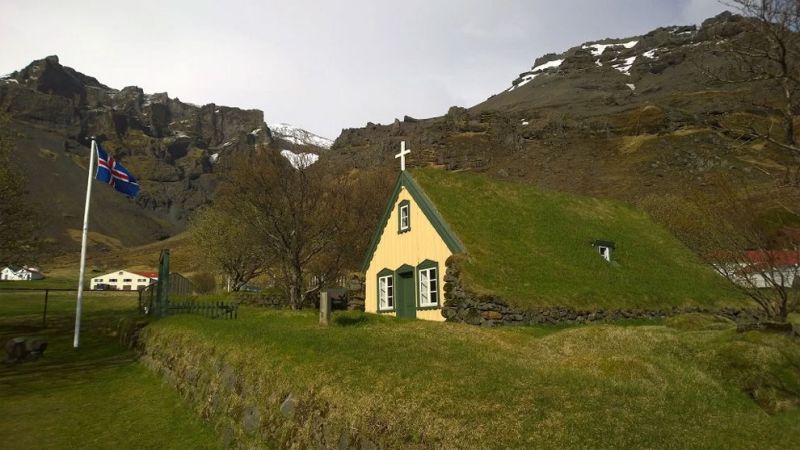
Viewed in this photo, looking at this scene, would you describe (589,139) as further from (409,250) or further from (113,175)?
(113,175)

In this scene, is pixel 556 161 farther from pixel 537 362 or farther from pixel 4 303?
pixel 537 362

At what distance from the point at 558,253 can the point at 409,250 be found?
21.4 feet

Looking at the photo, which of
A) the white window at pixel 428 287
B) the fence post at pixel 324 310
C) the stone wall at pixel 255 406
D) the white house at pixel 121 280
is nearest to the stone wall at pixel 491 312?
the white window at pixel 428 287

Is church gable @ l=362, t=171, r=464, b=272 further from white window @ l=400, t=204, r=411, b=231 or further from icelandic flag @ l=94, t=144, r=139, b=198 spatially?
icelandic flag @ l=94, t=144, r=139, b=198

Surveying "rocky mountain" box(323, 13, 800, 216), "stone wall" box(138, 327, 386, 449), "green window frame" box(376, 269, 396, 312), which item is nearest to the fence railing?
"stone wall" box(138, 327, 386, 449)

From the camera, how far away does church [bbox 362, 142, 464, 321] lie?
2052cm

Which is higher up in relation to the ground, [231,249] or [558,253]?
[231,249]

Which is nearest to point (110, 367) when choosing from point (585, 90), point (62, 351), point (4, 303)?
point (62, 351)

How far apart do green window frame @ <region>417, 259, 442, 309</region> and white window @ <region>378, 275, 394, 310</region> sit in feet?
8.67

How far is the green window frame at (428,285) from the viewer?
67.4 feet

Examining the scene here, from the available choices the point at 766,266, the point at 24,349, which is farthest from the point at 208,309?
the point at 766,266

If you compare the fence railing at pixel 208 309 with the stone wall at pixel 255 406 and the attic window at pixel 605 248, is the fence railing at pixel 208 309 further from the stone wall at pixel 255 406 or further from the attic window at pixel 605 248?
the attic window at pixel 605 248

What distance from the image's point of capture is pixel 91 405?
497 inches

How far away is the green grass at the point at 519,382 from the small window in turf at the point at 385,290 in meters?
9.51
